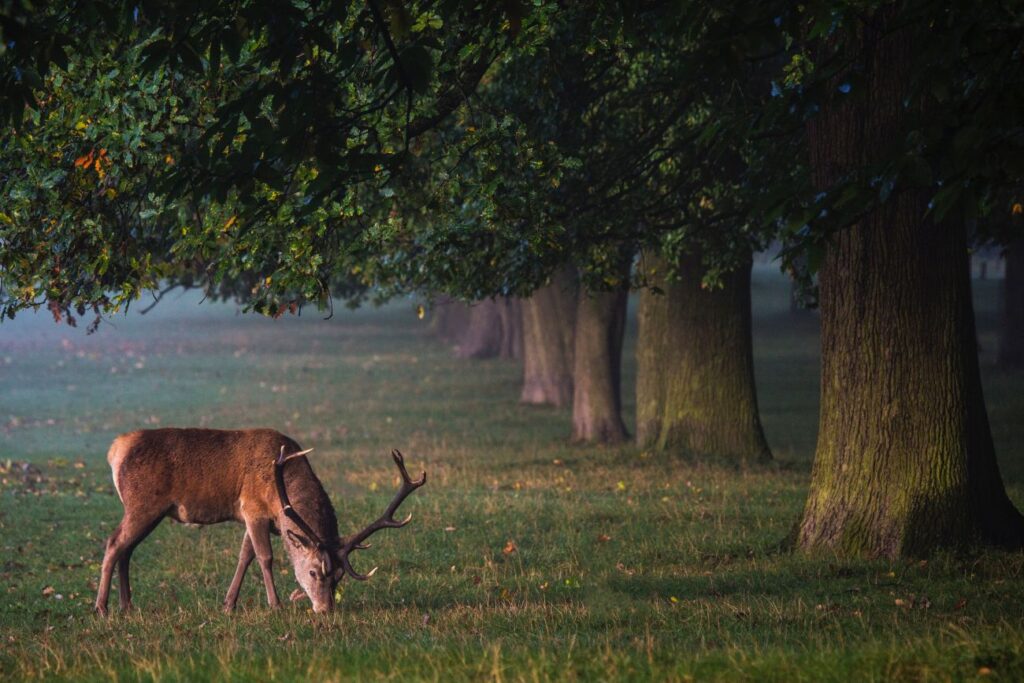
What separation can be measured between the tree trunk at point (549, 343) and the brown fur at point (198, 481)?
19350 millimetres

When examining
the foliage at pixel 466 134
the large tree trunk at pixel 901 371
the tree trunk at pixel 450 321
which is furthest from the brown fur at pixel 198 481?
the tree trunk at pixel 450 321

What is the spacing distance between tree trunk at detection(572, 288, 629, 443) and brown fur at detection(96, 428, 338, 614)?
48.2 ft

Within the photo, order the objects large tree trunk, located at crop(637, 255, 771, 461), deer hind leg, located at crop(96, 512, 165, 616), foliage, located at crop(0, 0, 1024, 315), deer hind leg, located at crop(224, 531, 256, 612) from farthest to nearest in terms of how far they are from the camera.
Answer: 1. large tree trunk, located at crop(637, 255, 771, 461)
2. deer hind leg, located at crop(96, 512, 165, 616)
3. deer hind leg, located at crop(224, 531, 256, 612)
4. foliage, located at crop(0, 0, 1024, 315)

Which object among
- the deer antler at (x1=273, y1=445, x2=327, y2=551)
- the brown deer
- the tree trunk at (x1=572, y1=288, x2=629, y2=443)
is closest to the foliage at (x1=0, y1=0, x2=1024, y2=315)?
the brown deer

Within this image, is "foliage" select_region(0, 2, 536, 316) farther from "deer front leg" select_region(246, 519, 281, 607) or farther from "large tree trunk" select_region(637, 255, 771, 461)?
"large tree trunk" select_region(637, 255, 771, 461)

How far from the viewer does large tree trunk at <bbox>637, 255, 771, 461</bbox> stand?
22500mm

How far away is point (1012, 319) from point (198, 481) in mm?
27656

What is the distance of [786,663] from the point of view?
7527 mm

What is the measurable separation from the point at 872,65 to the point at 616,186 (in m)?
4.61

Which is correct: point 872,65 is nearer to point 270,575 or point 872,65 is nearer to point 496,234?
point 496,234

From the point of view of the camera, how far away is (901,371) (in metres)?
12.7

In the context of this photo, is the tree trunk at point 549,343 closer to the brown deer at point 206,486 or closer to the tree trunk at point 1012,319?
the tree trunk at point 1012,319

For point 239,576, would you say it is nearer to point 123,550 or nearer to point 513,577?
point 123,550

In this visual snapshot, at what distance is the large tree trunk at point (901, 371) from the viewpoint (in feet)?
41.5
